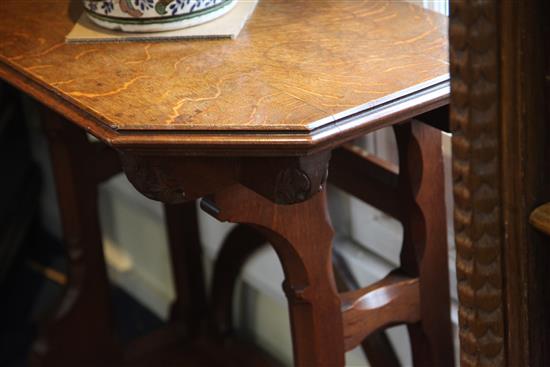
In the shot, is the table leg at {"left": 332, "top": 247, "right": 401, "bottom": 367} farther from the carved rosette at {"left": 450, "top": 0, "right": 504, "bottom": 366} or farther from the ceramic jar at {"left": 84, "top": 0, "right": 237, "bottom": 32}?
the carved rosette at {"left": 450, "top": 0, "right": 504, "bottom": 366}

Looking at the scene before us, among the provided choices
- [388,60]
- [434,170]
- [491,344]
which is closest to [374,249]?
[434,170]

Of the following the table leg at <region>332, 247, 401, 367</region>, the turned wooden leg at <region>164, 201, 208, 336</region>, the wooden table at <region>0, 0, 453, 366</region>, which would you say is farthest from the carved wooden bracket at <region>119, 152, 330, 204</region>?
the turned wooden leg at <region>164, 201, 208, 336</region>

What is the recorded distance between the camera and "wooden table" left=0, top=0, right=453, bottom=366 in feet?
2.69

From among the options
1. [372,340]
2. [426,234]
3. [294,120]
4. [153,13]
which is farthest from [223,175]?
[372,340]

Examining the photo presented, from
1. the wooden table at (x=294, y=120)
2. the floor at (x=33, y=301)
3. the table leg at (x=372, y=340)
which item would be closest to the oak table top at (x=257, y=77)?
the wooden table at (x=294, y=120)

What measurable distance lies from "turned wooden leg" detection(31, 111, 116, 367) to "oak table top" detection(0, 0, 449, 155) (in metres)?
0.34

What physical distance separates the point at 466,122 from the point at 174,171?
293mm

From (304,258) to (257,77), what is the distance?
0.19 m

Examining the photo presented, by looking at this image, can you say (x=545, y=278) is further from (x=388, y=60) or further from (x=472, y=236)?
(x=388, y=60)

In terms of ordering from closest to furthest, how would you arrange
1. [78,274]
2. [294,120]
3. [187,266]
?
[294,120]
[78,274]
[187,266]

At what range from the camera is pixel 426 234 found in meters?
1.12

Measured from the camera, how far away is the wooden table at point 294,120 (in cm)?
82

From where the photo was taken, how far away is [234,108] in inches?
33.1

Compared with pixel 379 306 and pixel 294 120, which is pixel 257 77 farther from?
pixel 379 306
